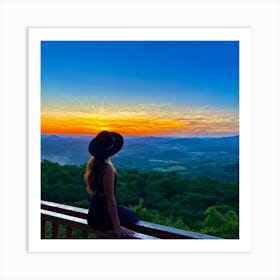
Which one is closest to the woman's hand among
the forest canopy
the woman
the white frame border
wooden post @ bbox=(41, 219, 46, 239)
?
the woman

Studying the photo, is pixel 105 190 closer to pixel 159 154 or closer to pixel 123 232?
pixel 123 232

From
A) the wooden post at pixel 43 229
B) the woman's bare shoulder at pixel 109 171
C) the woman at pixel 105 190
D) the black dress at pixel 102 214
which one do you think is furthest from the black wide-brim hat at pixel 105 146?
the wooden post at pixel 43 229

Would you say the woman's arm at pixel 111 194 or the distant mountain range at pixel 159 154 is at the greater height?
the distant mountain range at pixel 159 154

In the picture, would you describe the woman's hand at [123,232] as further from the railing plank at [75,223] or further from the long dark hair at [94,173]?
the long dark hair at [94,173]

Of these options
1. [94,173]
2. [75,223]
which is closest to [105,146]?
[94,173]
